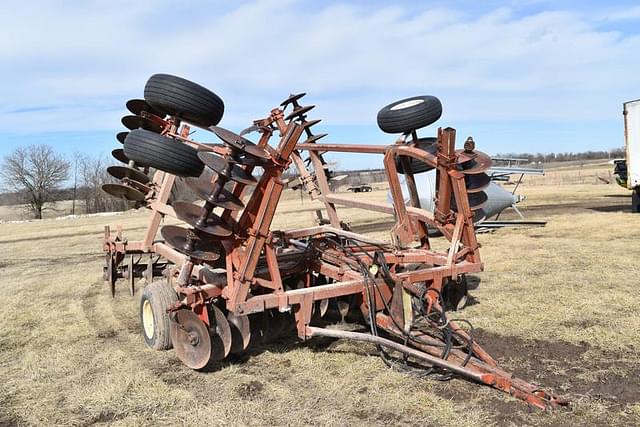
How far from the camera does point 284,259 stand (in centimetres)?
554

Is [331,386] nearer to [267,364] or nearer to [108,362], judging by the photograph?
[267,364]

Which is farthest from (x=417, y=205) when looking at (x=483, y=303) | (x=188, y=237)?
(x=188, y=237)

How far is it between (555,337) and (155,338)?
13.0 feet

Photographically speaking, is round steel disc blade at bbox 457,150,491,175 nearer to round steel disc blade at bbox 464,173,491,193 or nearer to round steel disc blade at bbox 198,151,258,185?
round steel disc blade at bbox 464,173,491,193

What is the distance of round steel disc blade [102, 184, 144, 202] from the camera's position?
23.2 ft

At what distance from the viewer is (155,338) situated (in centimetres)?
534

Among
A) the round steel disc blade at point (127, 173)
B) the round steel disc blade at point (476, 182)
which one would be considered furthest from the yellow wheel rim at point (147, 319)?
the round steel disc blade at point (476, 182)

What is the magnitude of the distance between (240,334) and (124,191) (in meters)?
3.33

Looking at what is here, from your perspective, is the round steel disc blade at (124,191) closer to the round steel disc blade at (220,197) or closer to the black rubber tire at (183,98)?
the black rubber tire at (183,98)

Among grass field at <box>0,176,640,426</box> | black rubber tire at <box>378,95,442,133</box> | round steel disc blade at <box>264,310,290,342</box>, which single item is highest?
black rubber tire at <box>378,95,442,133</box>

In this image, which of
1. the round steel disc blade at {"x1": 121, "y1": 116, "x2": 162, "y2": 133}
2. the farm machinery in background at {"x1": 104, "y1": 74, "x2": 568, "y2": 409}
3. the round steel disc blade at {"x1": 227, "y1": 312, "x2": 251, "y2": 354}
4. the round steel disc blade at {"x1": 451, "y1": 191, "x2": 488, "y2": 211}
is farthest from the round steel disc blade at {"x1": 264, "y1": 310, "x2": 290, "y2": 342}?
the round steel disc blade at {"x1": 121, "y1": 116, "x2": 162, "y2": 133}

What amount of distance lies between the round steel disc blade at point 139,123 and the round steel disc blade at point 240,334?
359 centimetres

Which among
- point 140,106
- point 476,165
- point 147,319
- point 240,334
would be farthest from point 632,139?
point 147,319

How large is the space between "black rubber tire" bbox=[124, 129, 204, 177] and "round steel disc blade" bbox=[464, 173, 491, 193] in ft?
9.95
